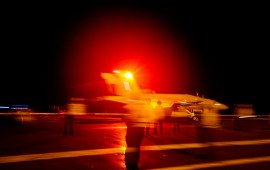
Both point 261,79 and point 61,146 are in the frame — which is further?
point 261,79

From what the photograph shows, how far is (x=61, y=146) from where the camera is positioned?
387 inches

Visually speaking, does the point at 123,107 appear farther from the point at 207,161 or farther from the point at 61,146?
the point at 61,146

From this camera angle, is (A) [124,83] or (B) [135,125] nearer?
(A) [124,83]

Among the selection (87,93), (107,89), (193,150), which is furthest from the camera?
(193,150)

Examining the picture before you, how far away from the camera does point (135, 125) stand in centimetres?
548

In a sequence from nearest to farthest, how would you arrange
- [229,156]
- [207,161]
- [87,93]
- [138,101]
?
1. [138,101]
2. [87,93]
3. [207,161]
4. [229,156]

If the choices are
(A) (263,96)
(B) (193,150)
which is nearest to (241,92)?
(A) (263,96)

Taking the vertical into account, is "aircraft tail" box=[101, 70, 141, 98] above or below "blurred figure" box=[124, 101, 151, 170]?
above

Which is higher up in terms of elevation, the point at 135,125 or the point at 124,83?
the point at 124,83

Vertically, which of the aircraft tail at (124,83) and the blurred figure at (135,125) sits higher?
the aircraft tail at (124,83)

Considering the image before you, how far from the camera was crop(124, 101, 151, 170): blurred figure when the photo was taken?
5117mm

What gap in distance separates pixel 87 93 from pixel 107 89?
0.81 m

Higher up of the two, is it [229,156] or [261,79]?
[261,79]

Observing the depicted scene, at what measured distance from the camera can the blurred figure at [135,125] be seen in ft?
16.8
